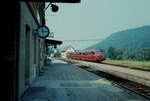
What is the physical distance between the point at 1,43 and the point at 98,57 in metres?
28.6

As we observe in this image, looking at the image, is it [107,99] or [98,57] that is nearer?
[107,99]

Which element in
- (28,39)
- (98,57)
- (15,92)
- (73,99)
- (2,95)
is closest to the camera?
(2,95)

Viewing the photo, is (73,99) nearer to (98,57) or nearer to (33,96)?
(33,96)

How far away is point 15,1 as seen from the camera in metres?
3.40

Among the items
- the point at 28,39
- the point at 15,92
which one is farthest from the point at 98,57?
the point at 15,92

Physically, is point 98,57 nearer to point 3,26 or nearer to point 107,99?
point 107,99

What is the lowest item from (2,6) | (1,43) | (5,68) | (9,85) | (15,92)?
(15,92)

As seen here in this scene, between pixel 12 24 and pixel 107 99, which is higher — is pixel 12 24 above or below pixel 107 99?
above

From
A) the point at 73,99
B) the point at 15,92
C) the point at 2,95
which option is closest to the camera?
the point at 2,95

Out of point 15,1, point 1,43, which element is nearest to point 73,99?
point 1,43

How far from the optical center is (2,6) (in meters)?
3.36

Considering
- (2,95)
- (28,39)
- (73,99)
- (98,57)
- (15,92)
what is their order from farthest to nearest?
1. (98,57)
2. (28,39)
3. (73,99)
4. (15,92)
5. (2,95)

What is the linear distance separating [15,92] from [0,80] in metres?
0.60

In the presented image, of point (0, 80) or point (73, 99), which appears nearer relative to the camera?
point (0, 80)
